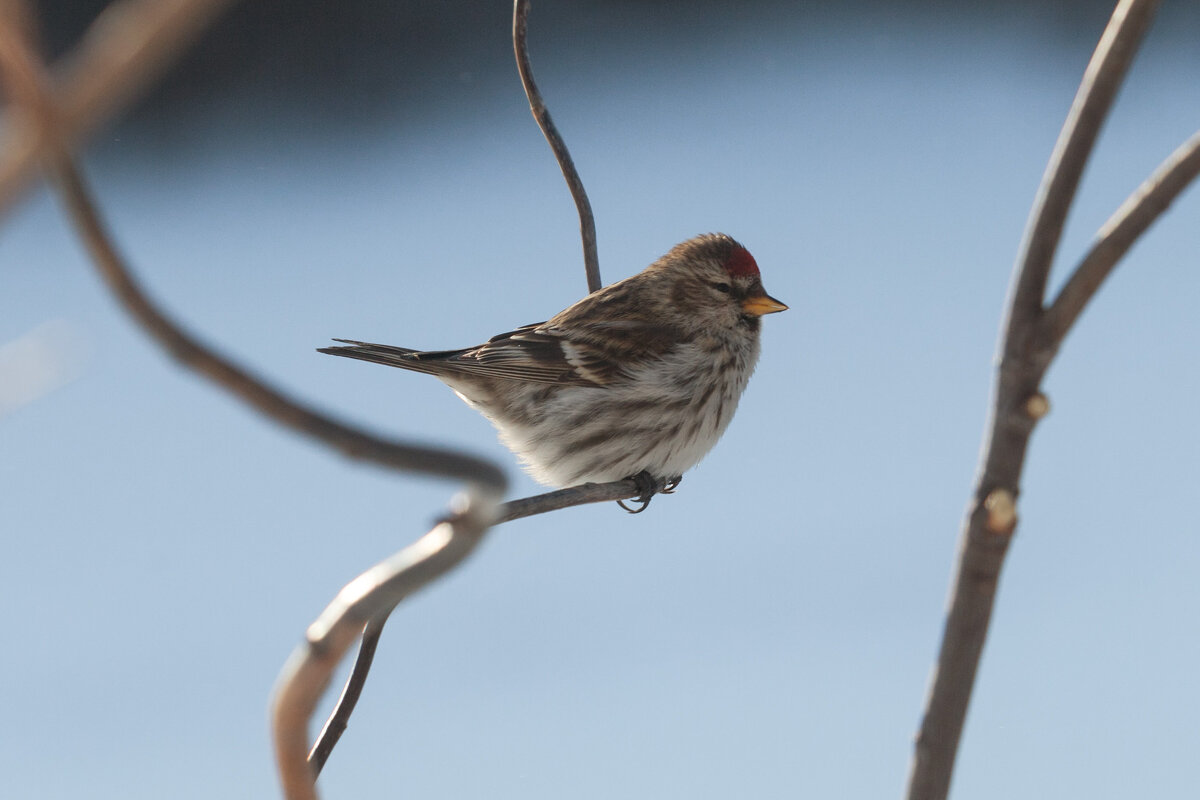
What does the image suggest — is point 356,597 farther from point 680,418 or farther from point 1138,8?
point 680,418

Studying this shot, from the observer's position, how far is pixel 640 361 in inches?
68.1

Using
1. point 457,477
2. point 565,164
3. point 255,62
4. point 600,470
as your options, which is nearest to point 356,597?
point 457,477

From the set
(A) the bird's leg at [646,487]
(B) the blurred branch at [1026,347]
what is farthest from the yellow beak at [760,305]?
(B) the blurred branch at [1026,347]

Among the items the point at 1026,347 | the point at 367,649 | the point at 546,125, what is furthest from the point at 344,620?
the point at 546,125

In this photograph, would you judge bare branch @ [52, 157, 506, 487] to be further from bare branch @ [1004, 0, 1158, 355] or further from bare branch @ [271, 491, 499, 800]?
bare branch @ [1004, 0, 1158, 355]

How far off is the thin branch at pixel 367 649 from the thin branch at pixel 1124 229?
0.33 meters

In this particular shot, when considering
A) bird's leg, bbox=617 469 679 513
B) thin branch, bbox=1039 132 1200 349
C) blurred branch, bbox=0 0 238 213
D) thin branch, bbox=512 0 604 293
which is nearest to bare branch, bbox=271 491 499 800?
blurred branch, bbox=0 0 238 213

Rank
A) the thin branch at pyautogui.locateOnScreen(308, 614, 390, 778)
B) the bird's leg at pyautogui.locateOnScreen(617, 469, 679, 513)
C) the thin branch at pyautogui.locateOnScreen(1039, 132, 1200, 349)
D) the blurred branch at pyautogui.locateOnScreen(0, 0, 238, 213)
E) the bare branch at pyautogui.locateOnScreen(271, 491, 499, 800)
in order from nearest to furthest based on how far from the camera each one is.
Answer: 1. the blurred branch at pyautogui.locateOnScreen(0, 0, 238, 213)
2. the bare branch at pyautogui.locateOnScreen(271, 491, 499, 800)
3. the thin branch at pyautogui.locateOnScreen(1039, 132, 1200, 349)
4. the thin branch at pyautogui.locateOnScreen(308, 614, 390, 778)
5. the bird's leg at pyautogui.locateOnScreen(617, 469, 679, 513)

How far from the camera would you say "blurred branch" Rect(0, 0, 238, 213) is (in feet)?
0.68

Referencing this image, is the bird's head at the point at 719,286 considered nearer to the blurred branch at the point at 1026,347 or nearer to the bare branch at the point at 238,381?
the blurred branch at the point at 1026,347

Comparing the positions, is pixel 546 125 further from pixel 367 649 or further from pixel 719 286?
pixel 719 286

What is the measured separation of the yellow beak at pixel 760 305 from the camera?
5.62 ft

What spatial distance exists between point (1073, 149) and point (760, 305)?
4.15ft

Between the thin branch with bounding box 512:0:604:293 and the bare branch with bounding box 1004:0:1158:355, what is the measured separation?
604 mm
